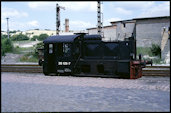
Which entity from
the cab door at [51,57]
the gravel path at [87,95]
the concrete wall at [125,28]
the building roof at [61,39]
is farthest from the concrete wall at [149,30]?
the building roof at [61,39]

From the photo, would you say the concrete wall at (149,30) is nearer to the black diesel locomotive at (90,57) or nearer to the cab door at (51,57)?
the black diesel locomotive at (90,57)

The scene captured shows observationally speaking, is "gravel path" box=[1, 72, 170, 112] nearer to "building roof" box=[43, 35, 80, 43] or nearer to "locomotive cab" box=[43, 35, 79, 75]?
"locomotive cab" box=[43, 35, 79, 75]

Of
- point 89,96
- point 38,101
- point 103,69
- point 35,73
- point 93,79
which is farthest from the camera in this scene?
point 35,73

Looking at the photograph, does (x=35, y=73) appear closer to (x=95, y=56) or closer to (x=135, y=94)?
(x=95, y=56)

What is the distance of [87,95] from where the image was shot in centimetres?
1047

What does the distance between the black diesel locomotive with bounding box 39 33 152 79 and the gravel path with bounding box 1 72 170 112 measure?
0.70 meters

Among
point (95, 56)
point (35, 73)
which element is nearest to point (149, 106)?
point (95, 56)

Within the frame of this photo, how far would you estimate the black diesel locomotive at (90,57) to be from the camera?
12320mm

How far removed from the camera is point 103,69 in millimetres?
12492

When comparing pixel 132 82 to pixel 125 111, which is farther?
pixel 132 82

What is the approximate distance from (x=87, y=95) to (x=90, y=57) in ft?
9.96

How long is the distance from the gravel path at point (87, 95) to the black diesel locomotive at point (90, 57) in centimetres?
70

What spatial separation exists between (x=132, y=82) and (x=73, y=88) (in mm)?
3417

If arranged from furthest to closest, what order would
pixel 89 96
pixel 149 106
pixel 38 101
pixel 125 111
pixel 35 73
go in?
pixel 35 73, pixel 89 96, pixel 38 101, pixel 149 106, pixel 125 111
